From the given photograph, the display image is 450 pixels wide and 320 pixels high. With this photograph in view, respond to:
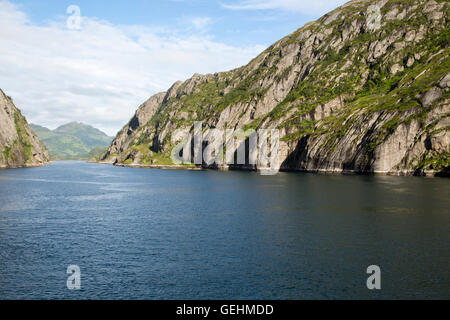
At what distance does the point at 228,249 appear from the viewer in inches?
1873

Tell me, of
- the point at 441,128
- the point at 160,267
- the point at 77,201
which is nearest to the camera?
the point at 160,267

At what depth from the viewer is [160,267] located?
40062mm

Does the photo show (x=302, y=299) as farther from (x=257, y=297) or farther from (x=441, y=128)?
(x=441, y=128)

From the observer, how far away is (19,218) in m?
69.2

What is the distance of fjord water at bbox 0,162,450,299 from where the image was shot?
34.0m

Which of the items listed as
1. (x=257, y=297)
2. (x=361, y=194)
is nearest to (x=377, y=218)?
(x=361, y=194)

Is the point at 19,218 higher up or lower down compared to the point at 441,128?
lower down

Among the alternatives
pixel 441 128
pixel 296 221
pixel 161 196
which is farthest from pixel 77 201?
pixel 441 128

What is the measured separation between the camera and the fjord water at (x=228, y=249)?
112ft

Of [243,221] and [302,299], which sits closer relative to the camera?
[302,299]
